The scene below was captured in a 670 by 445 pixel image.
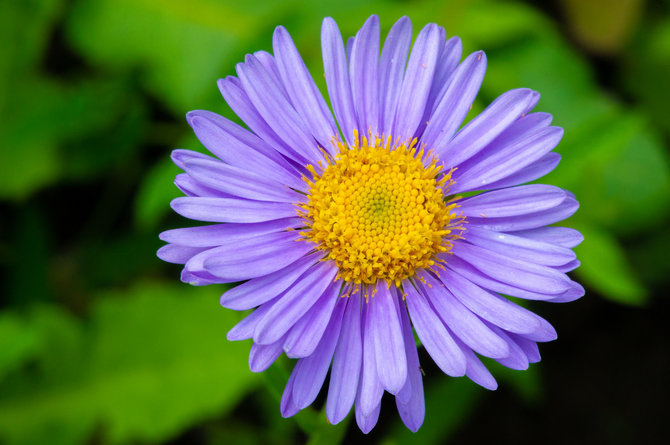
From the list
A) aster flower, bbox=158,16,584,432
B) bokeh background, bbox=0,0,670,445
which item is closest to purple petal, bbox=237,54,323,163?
aster flower, bbox=158,16,584,432

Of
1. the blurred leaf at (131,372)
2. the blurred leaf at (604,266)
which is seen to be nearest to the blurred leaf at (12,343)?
the blurred leaf at (131,372)

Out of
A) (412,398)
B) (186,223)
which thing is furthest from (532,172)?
(186,223)

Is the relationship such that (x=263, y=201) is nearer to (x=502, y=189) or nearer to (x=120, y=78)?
(x=502, y=189)

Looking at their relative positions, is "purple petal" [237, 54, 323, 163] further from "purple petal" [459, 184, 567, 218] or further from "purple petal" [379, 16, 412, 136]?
"purple petal" [459, 184, 567, 218]

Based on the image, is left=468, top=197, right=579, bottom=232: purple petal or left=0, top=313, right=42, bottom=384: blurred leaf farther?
left=0, top=313, right=42, bottom=384: blurred leaf

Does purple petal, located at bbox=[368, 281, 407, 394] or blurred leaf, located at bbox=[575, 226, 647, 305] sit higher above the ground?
purple petal, located at bbox=[368, 281, 407, 394]

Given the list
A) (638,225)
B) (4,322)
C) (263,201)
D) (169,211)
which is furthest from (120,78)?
(638,225)
